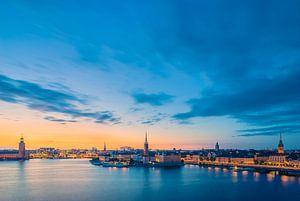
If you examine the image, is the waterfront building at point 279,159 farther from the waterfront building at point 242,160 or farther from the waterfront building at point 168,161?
the waterfront building at point 168,161

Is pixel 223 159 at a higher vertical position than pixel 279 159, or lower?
lower

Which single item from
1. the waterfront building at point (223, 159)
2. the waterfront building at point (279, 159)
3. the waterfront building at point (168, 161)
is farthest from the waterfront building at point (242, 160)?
the waterfront building at point (168, 161)

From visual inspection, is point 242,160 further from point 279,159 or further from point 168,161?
point 168,161

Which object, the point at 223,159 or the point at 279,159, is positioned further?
the point at 223,159

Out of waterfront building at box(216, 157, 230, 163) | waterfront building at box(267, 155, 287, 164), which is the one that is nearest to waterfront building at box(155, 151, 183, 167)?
waterfront building at box(216, 157, 230, 163)

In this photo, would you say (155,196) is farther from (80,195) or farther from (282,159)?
(282,159)

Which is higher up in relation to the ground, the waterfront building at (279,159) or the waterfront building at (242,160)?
the waterfront building at (279,159)

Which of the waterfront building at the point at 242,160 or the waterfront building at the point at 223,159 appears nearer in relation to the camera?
the waterfront building at the point at 242,160

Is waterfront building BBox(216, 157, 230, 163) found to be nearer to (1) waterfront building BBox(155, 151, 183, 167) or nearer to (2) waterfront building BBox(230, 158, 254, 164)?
(2) waterfront building BBox(230, 158, 254, 164)

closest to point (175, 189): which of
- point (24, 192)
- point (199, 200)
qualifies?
point (199, 200)

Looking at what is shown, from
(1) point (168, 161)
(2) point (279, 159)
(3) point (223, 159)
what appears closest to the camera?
(2) point (279, 159)

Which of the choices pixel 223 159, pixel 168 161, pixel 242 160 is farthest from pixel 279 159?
pixel 168 161
